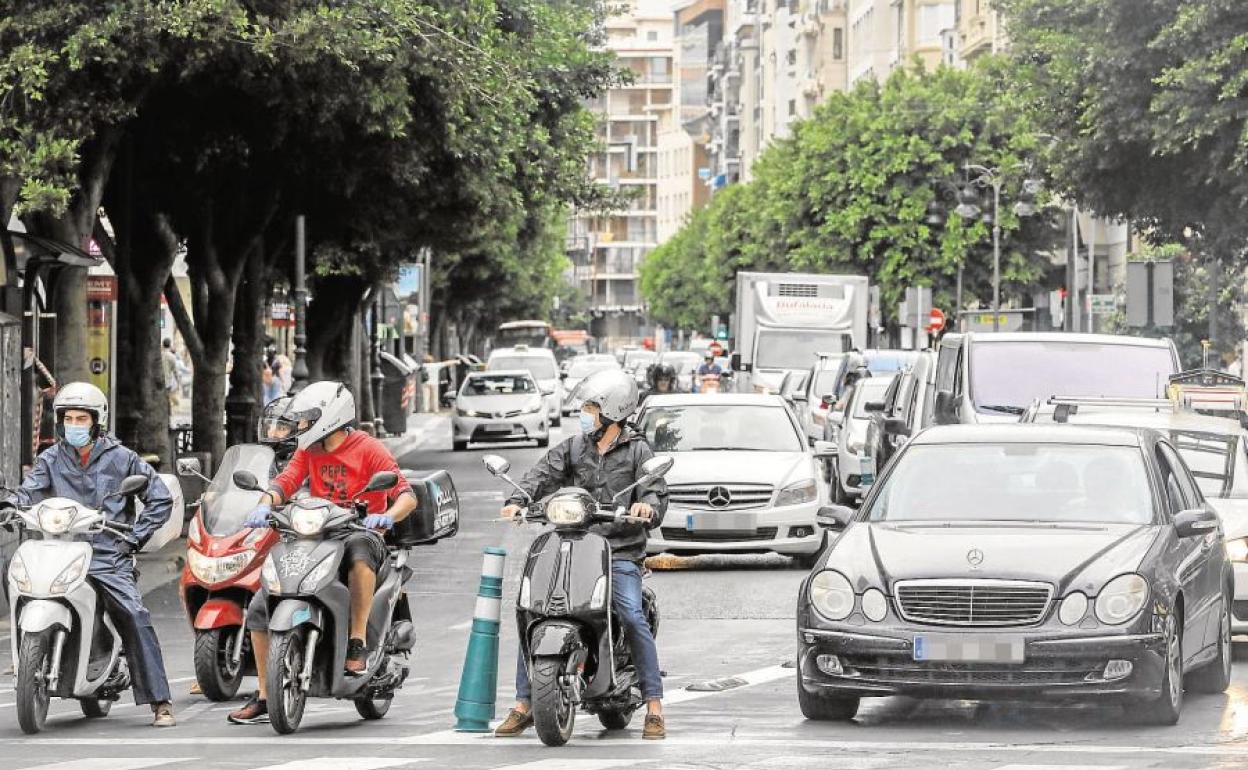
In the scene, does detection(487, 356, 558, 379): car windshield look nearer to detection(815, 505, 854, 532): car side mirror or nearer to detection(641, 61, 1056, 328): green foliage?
detection(641, 61, 1056, 328): green foliage

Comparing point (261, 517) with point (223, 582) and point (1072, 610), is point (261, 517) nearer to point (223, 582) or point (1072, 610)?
point (223, 582)

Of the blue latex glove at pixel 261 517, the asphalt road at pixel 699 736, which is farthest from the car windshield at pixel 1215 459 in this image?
the blue latex glove at pixel 261 517

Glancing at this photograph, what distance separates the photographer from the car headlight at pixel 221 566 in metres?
13.8

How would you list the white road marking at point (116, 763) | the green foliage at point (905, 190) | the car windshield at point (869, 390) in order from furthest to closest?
the green foliage at point (905, 190)
the car windshield at point (869, 390)
the white road marking at point (116, 763)

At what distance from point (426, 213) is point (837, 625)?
23.7m

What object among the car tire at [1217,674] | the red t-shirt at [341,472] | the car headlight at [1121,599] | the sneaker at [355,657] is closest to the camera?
the car headlight at [1121,599]

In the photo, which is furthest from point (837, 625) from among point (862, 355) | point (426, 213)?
point (862, 355)

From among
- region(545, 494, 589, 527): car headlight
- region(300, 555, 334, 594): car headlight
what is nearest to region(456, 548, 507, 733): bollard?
region(545, 494, 589, 527): car headlight

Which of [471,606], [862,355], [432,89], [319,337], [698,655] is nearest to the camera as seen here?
[698,655]

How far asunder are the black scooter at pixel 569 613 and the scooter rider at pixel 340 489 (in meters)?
0.79

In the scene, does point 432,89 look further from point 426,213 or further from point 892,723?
point 892,723

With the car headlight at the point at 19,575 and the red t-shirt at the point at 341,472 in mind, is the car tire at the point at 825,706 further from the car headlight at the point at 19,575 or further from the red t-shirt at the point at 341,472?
the car headlight at the point at 19,575

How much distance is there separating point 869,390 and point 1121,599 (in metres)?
22.1

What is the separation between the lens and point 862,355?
3841cm
